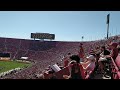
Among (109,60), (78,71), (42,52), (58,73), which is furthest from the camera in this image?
(42,52)

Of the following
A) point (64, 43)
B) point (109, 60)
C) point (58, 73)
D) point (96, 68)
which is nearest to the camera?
point (58, 73)

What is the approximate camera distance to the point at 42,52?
3731cm
